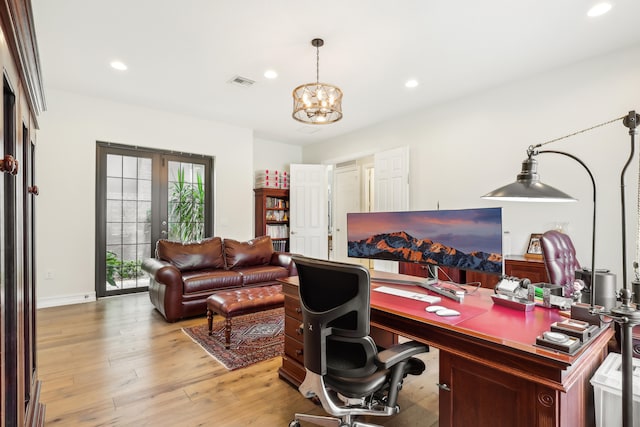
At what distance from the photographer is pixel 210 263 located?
423 cm

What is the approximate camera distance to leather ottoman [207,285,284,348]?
2.85 meters

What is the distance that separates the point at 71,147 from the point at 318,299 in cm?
455

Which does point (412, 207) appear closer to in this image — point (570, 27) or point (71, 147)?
point (570, 27)

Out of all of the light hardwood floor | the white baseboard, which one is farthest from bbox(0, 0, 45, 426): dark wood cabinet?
the white baseboard

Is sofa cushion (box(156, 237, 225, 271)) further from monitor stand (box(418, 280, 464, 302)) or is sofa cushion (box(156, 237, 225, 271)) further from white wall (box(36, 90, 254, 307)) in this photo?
monitor stand (box(418, 280, 464, 302))

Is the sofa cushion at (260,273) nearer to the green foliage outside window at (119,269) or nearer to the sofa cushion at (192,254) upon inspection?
the sofa cushion at (192,254)

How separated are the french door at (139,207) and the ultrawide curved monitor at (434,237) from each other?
380cm

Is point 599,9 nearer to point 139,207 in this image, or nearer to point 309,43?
point 309,43

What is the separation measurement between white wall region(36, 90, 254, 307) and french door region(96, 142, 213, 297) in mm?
147

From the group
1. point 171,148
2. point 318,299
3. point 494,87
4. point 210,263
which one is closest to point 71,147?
point 171,148

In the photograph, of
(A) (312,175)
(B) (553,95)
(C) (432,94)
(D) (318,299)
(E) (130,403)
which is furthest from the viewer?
(A) (312,175)

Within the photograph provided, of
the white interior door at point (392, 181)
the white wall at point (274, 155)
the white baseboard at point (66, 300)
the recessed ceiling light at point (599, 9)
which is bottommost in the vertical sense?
the white baseboard at point (66, 300)

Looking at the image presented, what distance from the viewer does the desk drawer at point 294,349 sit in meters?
2.18

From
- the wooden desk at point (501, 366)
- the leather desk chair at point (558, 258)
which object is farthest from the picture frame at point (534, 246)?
the wooden desk at point (501, 366)
